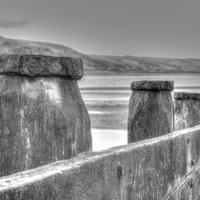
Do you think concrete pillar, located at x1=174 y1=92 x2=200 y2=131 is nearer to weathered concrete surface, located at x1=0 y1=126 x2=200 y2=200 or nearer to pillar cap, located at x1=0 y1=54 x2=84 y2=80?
weathered concrete surface, located at x1=0 y1=126 x2=200 y2=200

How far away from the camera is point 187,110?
547 centimetres

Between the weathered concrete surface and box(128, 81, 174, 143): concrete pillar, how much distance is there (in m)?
0.95

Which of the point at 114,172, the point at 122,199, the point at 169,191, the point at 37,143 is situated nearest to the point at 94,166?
the point at 114,172

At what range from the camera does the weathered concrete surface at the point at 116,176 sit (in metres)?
1.33

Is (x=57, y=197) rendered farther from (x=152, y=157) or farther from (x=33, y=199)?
(x=152, y=157)

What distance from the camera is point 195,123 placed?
542cm

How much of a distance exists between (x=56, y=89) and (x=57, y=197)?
3.54 ft

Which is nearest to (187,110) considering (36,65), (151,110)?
(151,110)

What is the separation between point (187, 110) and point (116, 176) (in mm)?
3755

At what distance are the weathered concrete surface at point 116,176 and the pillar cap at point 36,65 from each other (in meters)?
0.69

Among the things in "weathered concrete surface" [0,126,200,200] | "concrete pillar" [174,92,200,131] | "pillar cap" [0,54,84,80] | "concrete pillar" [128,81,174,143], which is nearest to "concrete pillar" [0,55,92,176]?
"pillar cap" [0,54,84,80]

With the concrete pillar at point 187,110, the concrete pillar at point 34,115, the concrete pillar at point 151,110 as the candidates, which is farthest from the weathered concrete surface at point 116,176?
the concrete pillar at point 187,110

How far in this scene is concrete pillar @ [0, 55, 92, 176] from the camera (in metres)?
Answer: 2.32

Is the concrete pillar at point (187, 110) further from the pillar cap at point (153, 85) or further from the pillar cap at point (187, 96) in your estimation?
the pillar cap at point (153, 85)
